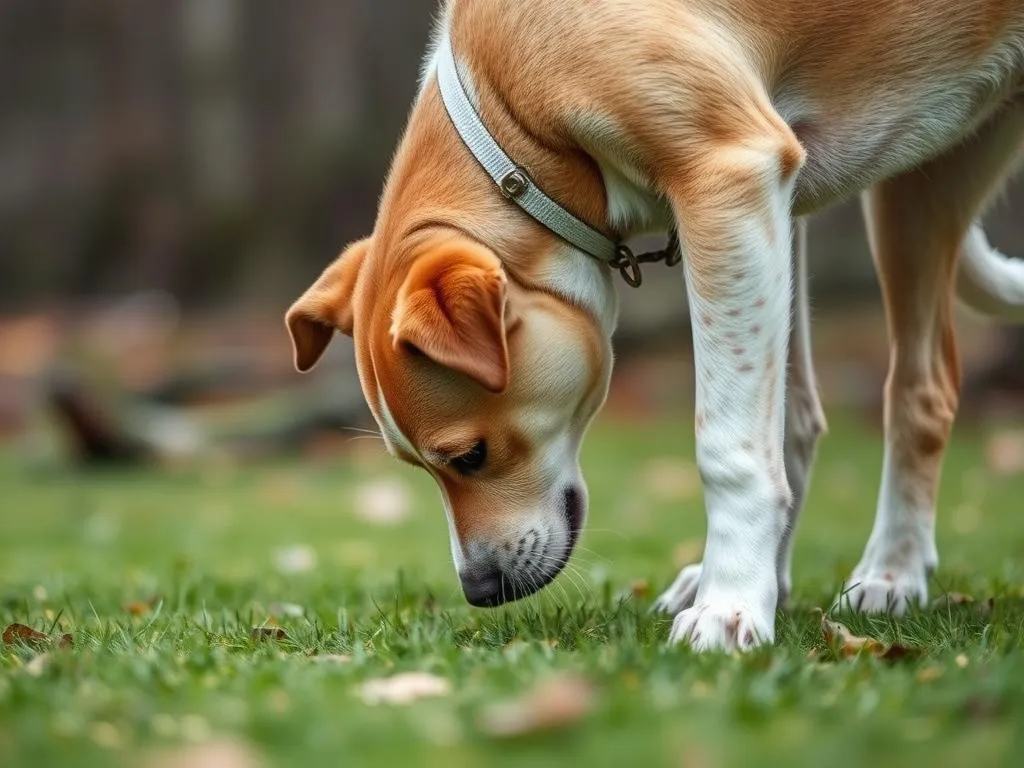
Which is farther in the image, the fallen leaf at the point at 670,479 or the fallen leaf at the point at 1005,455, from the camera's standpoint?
the fallen leaf at the point at 1005,455

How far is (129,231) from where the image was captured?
17.4m

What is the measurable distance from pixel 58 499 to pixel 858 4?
21.5ft

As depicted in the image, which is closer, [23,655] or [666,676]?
[666,676]

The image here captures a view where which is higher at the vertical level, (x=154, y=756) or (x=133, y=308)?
(x=154, y=756)

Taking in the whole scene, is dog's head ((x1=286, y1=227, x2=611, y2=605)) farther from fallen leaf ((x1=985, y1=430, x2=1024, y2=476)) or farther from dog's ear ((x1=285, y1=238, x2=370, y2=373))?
fallen leaf ((x1=985, y1=430, x2=1024, y2=476))

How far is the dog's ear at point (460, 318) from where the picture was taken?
2861 mm

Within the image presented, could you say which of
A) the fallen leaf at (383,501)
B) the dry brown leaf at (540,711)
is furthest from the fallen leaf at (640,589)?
the fallen leaf at (383,501)

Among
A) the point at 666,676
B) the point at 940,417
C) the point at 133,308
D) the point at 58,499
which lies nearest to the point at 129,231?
the point at 133,308

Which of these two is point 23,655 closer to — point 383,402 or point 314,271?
point 383,402

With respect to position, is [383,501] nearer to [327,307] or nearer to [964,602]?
[327,307]

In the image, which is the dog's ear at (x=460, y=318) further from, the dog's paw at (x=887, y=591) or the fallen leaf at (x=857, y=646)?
the dog's paw at (x=887, y=591)

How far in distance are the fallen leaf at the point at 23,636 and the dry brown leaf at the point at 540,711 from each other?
57.0 inches

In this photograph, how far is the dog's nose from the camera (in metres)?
3.29

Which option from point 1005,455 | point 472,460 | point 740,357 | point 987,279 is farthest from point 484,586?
point 1005,455
